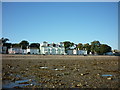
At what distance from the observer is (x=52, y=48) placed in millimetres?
139000

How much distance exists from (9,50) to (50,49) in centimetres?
3543

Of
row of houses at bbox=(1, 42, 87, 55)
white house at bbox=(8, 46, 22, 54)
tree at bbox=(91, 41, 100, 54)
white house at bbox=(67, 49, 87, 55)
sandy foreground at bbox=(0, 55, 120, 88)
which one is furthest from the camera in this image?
white house at bbox=(67, 49, 87, 55)

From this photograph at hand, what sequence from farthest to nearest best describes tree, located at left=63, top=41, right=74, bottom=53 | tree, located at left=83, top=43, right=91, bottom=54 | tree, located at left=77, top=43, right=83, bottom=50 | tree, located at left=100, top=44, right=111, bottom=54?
tree, located at left=77, top=43, right=83, bottom=50
tree, located at left=63, top=41, right=74, bottom=53
tree, located at left=83, top=43, right=91, bottom=54
tree, located at left=100, top=44, right=111, bottom=54

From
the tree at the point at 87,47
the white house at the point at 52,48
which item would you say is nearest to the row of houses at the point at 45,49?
the white house at the point at 52,48

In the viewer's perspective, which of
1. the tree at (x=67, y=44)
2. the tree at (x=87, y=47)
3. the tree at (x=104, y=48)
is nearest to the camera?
the tree at (x=104, y=48)

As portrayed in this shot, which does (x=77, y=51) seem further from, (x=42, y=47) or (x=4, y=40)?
(x=4, y=40)

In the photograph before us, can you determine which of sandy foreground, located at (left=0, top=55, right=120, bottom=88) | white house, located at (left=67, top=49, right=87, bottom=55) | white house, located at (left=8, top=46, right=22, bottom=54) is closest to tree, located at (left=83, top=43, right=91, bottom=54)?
white house, located at (left=67, top=49, right=87, bottom=55)

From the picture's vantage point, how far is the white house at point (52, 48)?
13575 centimetres

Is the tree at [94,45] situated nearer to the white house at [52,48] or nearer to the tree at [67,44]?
the tree at [67,44]

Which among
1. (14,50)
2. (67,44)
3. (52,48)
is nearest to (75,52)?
(67,44)

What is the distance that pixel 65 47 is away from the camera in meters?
148

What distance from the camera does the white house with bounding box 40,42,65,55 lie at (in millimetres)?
135750

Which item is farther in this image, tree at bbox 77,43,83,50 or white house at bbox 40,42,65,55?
tree at bbox 77,43,83,50

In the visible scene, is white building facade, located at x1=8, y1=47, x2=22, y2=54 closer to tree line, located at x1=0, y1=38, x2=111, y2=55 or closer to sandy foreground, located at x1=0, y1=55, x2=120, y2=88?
tree line, located at x1=0, y1=38, x2=111, y2=55
